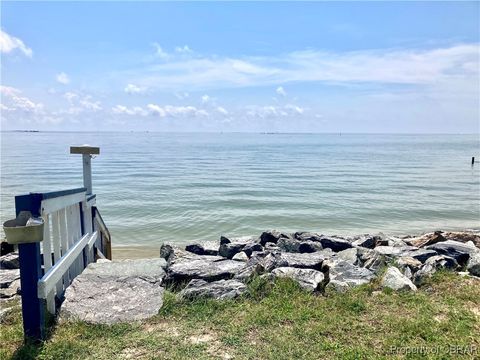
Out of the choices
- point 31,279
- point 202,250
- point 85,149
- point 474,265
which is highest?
point 85,149

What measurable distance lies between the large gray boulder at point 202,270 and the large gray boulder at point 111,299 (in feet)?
1.08

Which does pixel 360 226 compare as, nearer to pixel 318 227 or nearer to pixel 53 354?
pixel 318 227

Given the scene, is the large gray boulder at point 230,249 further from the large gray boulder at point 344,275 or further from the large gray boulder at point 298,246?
the large gray boulder at point 344,275

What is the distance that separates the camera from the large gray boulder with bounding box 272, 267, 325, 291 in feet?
17.6

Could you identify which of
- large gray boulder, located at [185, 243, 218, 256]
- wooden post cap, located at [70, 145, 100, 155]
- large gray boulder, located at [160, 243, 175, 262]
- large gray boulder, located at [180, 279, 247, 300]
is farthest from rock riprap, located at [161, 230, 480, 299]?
wooden post cap, located at [70, 145, 100, 155]

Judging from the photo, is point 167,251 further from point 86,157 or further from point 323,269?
point 323,269

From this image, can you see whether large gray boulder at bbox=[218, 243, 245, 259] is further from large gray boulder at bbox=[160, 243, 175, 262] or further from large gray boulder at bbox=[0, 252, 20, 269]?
large gray boulder at bbox=[0, 252, 20, 269]

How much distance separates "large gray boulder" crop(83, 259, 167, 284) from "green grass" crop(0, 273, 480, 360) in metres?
1.02

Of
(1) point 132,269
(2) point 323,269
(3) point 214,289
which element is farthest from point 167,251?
(2) point 323,269

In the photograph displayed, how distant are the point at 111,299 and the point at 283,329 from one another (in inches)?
78.4

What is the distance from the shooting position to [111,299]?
500 cm

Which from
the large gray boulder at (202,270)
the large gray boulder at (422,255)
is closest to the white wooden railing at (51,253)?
the large gray boulder at (202,270)

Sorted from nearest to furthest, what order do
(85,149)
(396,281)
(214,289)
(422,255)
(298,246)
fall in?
(214,289) → (396,281) → (422,255) → (85,149) → (298,246)

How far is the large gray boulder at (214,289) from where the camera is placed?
201 inches
